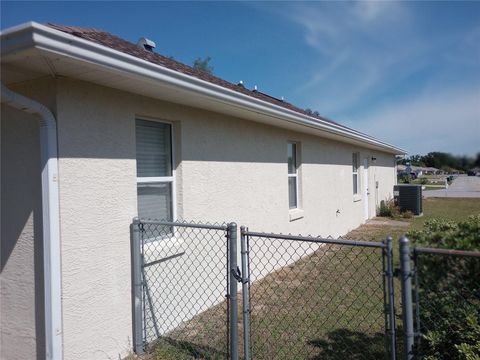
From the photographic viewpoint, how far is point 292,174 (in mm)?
8633

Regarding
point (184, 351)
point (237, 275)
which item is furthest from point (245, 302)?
point (184, 351)

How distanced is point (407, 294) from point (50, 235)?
9.53 feet

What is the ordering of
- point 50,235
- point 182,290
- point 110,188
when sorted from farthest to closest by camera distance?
1. point 182,290
2. point 110,188
3. point 50,235

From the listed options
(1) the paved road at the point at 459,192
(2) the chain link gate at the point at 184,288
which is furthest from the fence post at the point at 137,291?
(1) the paved road at the point at 459,192

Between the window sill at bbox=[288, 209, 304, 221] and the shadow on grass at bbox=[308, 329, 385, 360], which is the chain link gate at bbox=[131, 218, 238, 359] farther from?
the window sill at bbox=[288, 209, 304, 221]

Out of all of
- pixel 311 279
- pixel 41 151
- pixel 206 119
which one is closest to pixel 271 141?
pixel 206 119

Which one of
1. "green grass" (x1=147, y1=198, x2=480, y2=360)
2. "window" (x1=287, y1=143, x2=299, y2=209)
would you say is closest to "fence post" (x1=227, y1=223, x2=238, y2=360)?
"green grass" (x1=147, y1=198, x2=480, y2=360)

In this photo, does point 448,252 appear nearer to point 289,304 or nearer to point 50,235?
point 50,235

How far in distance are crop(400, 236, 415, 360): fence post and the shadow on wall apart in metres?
3.04

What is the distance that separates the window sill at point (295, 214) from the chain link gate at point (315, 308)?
84cm

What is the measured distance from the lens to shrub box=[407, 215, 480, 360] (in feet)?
8.62

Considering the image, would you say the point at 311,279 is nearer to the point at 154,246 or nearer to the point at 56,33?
the point at 154,246

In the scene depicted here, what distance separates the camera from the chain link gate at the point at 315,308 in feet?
10.4

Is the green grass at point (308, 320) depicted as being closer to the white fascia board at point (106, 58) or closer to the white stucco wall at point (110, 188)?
the white stucco wall at point (110, 188)
